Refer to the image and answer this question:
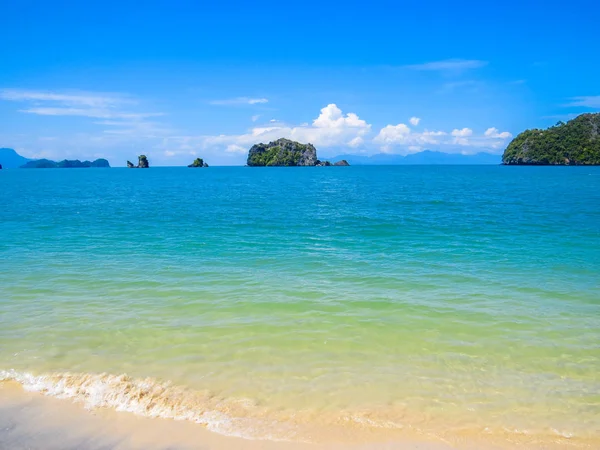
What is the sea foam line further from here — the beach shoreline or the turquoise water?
the beach shoreline

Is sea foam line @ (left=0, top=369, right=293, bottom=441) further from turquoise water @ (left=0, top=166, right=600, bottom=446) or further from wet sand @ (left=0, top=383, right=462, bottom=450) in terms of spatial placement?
wet sand @ (left=0, top=383, right=462, bottom=450)

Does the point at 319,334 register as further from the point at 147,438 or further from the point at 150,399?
the point at 147,438

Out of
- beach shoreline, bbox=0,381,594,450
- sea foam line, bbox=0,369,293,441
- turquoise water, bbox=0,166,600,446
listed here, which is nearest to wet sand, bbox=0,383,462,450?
beach shoreline, bbox=0,381,594,450

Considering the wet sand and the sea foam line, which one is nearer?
the wet sand

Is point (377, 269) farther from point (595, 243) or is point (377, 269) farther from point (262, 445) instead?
point (595, 243)

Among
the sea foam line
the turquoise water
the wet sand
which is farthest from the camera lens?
the turquoise water

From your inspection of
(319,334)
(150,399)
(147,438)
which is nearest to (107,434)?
(147,438)

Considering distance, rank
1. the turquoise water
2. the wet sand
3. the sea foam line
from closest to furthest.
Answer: the wet sand → the sea foam line → the turquoise water

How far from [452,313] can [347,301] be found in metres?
3.51

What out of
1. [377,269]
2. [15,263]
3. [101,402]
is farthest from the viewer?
[15,263]

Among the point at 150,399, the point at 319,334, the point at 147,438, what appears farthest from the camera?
the point at 319,334

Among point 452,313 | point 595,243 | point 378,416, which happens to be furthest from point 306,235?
point 378,416

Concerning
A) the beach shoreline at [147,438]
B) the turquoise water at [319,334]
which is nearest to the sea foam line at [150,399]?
the turquoise water at [319,334]

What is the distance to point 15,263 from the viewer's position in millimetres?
19844
